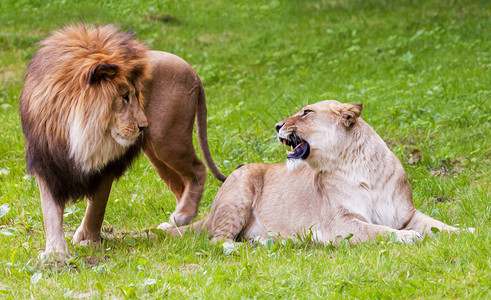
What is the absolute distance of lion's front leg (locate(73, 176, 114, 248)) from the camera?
194 inches

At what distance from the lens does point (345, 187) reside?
480 centimetres

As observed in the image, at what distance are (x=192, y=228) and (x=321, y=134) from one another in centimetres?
125

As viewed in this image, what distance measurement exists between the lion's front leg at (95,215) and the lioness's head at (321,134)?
134 cm

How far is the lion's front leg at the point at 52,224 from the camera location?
15.0 feet

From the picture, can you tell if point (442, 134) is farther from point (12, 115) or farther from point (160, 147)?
point (12, 115)

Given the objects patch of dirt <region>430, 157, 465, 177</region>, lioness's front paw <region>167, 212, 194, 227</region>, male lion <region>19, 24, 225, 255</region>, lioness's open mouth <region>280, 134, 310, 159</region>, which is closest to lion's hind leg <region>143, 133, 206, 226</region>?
lioness's front paw <region>167, 212, 194, 227</region>

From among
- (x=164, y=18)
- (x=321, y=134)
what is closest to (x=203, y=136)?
(x=321, y=134)

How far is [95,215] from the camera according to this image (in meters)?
5.00

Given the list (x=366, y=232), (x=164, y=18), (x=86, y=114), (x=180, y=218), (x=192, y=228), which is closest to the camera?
(x=86, y=114)

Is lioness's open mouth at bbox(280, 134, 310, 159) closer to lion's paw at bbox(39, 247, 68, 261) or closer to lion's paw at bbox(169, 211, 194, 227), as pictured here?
lion's paw at bbox(169, 211, 194, 227)

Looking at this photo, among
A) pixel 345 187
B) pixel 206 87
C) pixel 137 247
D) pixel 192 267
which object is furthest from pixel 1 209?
pixel 206 87

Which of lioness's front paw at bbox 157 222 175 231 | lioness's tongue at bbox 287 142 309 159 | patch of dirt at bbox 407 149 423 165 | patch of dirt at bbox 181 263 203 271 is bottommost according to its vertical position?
lioness's front paw at bbox 157 222 175 231

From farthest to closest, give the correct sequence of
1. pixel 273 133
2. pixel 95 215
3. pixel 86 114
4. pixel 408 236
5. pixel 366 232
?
pixel 273 133 → pixel 95 215 → pixel 366 232 → pixel 86 114 → pixel 408 236

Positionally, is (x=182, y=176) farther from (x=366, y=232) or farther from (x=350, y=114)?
(x=366, y=232)
